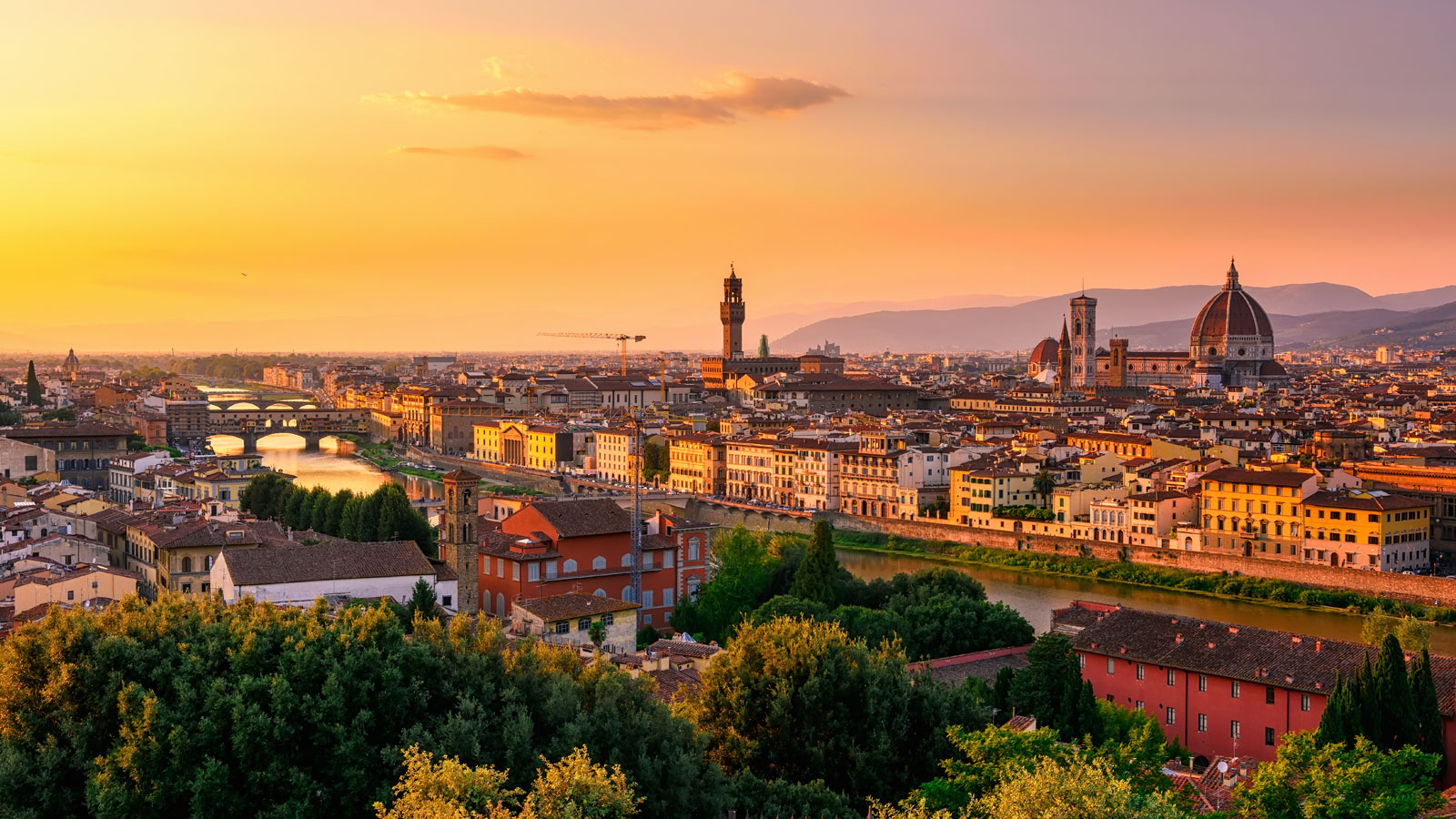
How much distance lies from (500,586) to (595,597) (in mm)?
2061

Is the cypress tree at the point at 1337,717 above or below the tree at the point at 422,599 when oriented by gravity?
below

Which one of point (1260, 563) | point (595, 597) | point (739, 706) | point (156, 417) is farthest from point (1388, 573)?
point (156, 417)

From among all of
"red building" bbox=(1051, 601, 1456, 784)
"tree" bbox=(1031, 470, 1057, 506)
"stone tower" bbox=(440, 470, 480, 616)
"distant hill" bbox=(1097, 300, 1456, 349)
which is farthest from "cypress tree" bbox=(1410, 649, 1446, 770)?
"distant hill" bbox=(1097, 300, 1456, 349)

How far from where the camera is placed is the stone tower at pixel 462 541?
14.6m

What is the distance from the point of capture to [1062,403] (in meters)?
48.0

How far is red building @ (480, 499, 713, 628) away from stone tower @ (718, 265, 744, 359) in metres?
47.9

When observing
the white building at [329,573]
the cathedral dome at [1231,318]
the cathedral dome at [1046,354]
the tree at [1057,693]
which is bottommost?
the tree at [1057,693]

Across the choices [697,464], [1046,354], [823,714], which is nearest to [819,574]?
[823,714]

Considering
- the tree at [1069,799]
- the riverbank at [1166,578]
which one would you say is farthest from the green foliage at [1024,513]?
the tree at [1069,799]

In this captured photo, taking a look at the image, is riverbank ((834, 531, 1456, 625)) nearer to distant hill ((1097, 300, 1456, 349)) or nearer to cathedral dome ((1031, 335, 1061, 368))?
cathedral dome ((1031, 335, 1061, 368))

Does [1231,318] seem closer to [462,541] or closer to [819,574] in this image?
[819,574]

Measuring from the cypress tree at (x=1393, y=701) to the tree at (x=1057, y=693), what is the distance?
74.6 inches

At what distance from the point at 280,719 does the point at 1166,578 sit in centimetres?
1643

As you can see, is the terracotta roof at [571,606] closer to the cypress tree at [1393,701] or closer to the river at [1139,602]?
the river at [1139,602]
